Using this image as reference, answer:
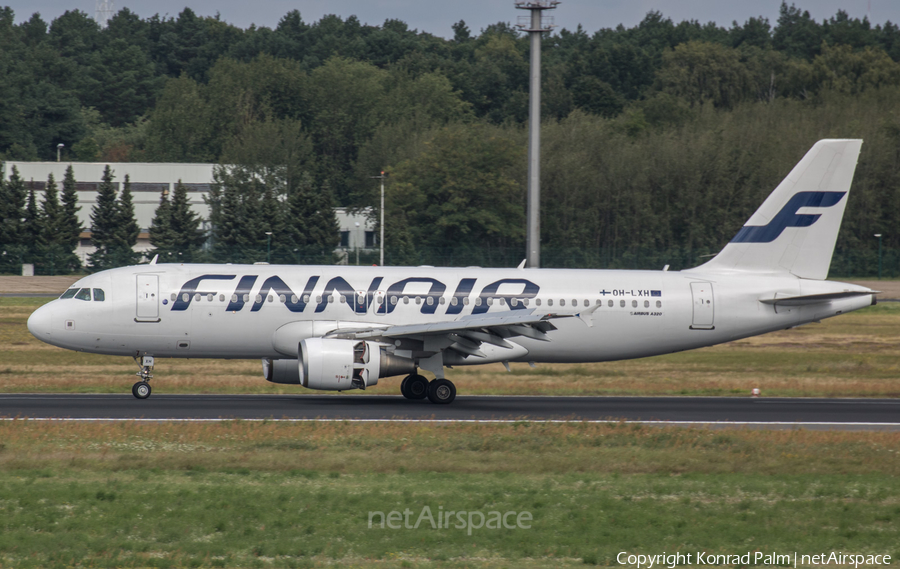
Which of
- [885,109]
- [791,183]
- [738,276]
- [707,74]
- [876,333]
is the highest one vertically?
[707,74]

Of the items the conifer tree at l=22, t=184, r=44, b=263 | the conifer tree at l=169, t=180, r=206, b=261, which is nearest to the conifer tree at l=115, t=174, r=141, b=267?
the conifer tree at l=169, t=180, r=206, b=261

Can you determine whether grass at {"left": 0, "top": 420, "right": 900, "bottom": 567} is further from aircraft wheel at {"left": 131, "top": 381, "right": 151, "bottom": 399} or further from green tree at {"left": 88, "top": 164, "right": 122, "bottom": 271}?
green tree at {"left": 88, "top": 164, "right": 122, "bottom": 271}

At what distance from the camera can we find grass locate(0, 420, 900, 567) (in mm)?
13750

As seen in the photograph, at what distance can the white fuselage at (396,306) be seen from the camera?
29.5 meters

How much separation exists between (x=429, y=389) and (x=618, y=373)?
13408 mm

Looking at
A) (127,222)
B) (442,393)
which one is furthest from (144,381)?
(127,222)

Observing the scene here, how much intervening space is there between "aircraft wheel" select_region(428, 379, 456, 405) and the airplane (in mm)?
34

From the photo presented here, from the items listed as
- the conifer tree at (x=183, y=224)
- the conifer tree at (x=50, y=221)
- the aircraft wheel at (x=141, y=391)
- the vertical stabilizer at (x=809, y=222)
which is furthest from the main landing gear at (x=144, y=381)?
the conifer tree at (x=183, y=224)

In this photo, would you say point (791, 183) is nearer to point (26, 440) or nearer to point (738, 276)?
point (738, 276)

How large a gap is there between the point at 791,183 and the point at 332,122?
114003 millimetres

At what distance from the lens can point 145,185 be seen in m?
111

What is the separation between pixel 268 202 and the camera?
95812 millimetres

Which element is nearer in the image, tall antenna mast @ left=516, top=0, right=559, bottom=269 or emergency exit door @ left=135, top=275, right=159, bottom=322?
emergency exit door @ left=135, top=275, right=159, bottom=322

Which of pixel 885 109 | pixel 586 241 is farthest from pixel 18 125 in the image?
Answer: pixel 885 109
